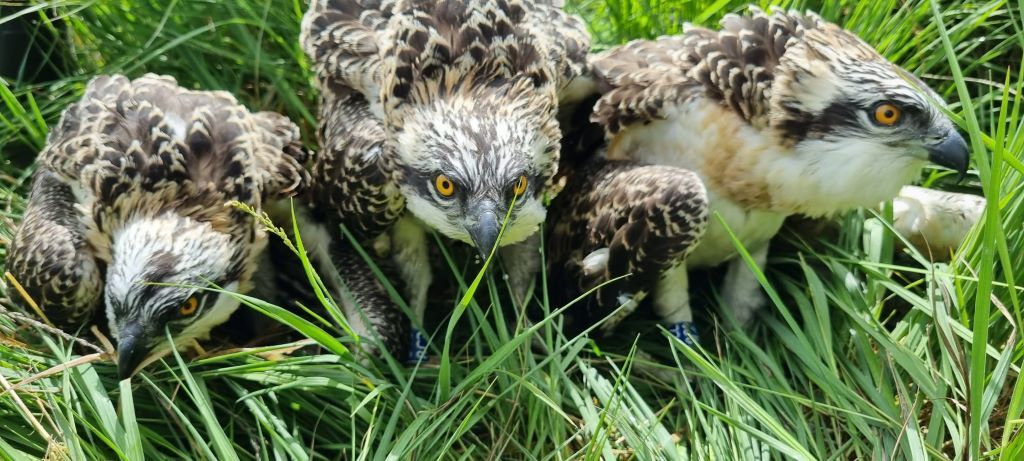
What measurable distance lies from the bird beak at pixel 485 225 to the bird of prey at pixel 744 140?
0.66m

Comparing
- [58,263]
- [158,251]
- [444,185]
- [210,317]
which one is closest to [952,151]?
[444,185]

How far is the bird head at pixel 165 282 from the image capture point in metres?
3.63

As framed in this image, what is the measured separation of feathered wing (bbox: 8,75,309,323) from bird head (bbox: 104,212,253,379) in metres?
0.08

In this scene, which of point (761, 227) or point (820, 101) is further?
point (761, 227)

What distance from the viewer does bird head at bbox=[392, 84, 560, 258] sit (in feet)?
11.8

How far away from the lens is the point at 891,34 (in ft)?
15.5

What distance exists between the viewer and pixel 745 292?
4.50m

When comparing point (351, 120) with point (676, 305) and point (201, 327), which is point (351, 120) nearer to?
point (201, 327)

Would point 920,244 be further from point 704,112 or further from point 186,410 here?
point 186,410

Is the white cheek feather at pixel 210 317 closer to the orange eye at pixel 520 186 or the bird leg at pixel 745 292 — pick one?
the orange eye at pixel 520 186

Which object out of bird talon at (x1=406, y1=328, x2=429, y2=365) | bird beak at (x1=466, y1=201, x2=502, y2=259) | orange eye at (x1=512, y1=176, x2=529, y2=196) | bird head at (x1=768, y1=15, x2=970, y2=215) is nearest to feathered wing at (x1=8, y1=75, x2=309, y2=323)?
bird talon at (x1=406, y1=328, x2=429, y2=365)

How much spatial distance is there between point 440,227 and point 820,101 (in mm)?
1496

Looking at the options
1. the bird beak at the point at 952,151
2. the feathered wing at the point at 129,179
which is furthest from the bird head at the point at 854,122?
the feathered wing at the point at 129,179

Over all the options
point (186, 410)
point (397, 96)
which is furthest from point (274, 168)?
point (186, 410)
